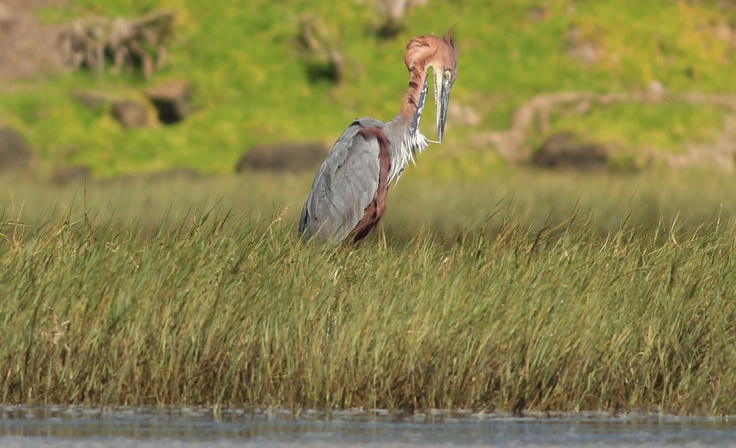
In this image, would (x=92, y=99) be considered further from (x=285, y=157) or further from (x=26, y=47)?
(x=285, y=157)

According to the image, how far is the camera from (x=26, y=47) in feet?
128

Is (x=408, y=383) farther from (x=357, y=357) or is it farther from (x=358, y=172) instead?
(x=358, y=172)

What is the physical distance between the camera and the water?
640 centimetres

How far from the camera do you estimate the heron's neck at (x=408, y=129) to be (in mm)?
10773

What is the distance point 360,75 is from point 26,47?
10069 millimetres

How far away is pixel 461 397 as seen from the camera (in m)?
7.23

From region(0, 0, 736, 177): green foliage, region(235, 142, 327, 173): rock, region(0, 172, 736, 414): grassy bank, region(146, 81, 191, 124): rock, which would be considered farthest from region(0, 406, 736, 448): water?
region(146, 81, 191, 124): rock

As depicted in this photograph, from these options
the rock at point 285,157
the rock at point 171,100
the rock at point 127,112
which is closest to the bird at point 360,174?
the rock at point 285,157

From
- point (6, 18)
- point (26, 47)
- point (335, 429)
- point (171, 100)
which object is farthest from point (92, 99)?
point (335, 429)

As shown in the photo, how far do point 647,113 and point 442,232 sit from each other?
58.3 ft

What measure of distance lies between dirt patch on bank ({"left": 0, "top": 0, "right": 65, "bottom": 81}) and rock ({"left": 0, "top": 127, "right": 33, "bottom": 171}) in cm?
685

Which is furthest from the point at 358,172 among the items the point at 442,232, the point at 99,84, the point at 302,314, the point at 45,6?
the point at 45,6

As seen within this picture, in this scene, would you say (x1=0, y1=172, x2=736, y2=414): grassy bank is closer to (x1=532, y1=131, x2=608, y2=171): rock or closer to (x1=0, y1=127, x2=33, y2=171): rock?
(x1=532, y1=131, x2=608, y2=171): rock

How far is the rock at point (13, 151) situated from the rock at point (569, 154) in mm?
12870
